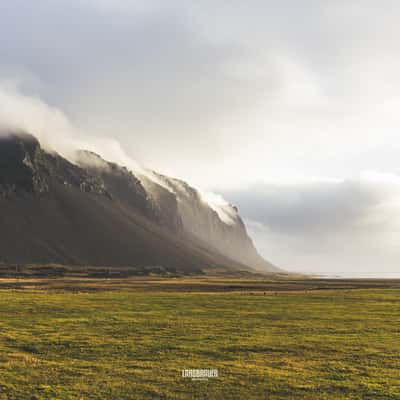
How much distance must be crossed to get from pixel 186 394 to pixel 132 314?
94.4 feet

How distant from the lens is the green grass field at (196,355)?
21.9 meters

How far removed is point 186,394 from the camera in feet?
69.7

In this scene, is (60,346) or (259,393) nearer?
(259,393)

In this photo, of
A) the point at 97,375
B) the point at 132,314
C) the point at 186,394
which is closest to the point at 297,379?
the point at 186,394

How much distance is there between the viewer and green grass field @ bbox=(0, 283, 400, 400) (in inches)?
864

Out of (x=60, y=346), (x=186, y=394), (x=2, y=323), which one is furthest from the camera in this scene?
(x=2, y=323)

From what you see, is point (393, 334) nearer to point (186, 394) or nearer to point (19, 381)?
point (186, 394)

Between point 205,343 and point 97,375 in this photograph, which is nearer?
point 97,375

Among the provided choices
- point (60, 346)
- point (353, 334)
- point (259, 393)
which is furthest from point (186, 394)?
point (353, 334)

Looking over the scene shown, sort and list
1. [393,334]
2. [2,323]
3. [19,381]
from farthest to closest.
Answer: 1. [2,323]
2. [393,334]
3. [19,381]

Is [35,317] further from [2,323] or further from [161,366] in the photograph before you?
[161,366]

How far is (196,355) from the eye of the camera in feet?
94.2

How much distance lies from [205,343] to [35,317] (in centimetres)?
2340

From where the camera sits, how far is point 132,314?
4881 centimetres
